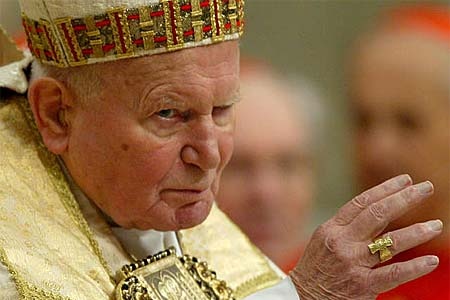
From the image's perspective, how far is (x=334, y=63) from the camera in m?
5.01

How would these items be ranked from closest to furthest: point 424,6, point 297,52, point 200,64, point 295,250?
point 200,64 < point 295,250 < point 424,6 < point 297,52

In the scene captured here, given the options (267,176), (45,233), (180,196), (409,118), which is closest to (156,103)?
(180,196)

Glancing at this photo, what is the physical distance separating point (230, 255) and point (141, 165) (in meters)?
0.40

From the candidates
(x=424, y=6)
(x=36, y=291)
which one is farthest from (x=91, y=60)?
(x=424, y=6)

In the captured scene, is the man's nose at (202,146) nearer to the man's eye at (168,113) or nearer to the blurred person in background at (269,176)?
the man's eye at (168,113)

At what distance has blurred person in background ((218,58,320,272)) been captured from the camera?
3723 millimetres

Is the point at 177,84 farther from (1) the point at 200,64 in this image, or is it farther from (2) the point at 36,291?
(2) the point at 36,291

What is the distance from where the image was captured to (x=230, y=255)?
2.54m

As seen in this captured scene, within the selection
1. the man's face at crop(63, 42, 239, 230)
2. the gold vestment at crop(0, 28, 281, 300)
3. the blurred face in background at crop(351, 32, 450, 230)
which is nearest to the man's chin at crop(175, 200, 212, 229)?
the man's face at crop(63, 42, 239, 230)

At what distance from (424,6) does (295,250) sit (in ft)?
4.38

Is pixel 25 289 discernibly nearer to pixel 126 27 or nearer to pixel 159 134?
pixel 159 134

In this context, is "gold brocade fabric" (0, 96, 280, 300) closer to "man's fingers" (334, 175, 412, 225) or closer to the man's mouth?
the man's mouth

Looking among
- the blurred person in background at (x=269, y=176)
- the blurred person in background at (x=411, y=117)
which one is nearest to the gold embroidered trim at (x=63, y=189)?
the blurred person in background at (x=269, y=176)

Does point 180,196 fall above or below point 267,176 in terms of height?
above
